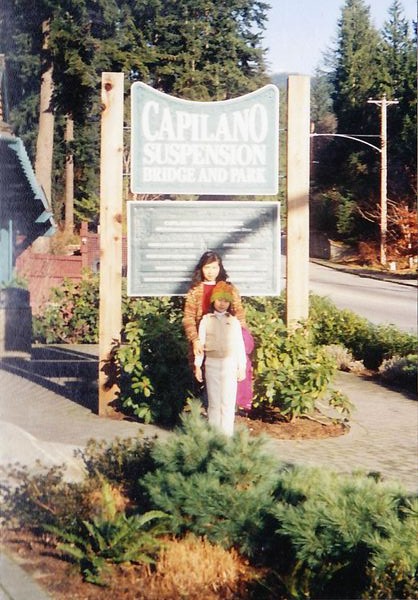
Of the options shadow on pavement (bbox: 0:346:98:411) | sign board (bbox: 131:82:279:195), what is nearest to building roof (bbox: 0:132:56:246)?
shadow on pavement (bbox: 0:346:98:411)

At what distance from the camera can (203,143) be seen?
349 inches

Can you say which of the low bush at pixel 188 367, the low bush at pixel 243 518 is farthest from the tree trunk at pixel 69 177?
the low bush at pixel 243 518

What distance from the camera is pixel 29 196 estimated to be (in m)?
17.3

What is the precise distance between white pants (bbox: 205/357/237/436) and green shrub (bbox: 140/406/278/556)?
170cm

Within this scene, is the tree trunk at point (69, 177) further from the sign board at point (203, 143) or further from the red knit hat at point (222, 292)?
the red knit hat at point (222, 292)

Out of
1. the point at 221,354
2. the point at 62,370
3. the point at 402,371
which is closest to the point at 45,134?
the point at 62,370

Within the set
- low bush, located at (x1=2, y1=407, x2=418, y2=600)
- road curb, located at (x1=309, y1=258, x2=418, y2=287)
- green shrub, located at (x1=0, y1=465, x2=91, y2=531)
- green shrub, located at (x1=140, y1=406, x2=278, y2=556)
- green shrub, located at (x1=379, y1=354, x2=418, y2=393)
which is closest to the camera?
low bush, located at (x1=2, y1=407, x2=418, y2=600)

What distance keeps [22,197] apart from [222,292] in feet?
35.5

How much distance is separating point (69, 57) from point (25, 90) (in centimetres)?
625

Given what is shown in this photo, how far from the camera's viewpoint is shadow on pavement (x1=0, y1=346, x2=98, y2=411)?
35.4ft

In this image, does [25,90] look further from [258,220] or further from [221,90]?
[258,220]

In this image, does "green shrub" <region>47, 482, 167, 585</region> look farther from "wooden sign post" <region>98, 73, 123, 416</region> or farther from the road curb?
the road curb

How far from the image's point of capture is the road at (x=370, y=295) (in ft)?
77.8

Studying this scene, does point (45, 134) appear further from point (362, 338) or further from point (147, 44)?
point (147, 44)
